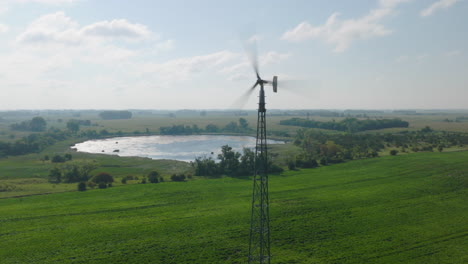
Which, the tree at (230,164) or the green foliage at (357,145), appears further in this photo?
the green foliage at (357,145)

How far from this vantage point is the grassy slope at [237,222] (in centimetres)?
3750

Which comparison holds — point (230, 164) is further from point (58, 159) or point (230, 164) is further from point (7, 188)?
point (58, 159)

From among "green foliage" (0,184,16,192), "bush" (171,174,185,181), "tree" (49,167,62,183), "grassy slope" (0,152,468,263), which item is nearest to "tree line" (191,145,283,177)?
"bush" (171,174,185,181)

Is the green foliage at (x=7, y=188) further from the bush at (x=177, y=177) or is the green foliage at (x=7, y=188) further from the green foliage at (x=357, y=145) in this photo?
the green foliage at (x=357, y=145)

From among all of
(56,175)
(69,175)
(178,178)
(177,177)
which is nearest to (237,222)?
(178,178)

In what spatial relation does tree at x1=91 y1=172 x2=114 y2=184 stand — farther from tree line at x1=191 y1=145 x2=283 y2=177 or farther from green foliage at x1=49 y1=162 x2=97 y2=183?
tree line at x1=191 y1=145 x2=283 y2=177

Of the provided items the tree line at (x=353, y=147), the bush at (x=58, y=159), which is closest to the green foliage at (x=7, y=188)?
the bush at (x=58, y=159)

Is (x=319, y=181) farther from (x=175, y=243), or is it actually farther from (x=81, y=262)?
(x=81, y=262)

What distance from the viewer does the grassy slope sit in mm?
37500

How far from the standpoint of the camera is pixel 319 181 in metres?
74.8

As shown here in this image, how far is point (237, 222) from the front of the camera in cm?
4781

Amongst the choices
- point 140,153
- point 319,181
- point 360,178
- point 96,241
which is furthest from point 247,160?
point 140,153

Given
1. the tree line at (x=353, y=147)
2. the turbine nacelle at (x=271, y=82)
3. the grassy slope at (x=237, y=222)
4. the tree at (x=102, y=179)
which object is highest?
the turbine nacelle at (x=271, y=82)

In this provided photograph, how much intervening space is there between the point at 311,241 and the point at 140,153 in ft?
389
